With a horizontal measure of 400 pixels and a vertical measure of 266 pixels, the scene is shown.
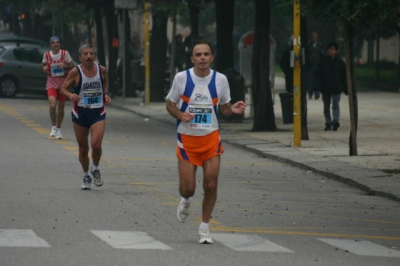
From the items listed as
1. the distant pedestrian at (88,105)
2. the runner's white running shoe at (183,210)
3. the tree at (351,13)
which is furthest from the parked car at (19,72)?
the runner's white running shoe at (183,210)

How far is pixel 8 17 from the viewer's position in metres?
80.2

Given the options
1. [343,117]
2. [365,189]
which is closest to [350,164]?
[365,189]

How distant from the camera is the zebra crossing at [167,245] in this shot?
10.9 metres

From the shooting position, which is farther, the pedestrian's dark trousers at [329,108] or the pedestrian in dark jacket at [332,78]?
the pedestrian in dark jacket at [332,78]

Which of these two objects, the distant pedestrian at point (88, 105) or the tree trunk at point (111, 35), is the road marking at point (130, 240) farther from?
the tree trunk at point (111, 35)

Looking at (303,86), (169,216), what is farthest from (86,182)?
(303,86)

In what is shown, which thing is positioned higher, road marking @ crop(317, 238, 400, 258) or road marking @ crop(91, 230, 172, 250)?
road marking @ crop(91, 230, 172, 250)

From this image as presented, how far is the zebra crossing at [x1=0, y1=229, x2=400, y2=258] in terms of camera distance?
10.9 m

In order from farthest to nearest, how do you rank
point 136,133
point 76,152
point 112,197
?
point 136,133, point 76,152, point 112,197

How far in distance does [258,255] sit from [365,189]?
20.4 feet

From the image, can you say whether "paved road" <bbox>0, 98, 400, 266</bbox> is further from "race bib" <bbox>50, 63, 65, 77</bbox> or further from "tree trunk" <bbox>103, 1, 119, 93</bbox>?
"tree trunk" <bbox>103, 1, 119, 93</bbox>

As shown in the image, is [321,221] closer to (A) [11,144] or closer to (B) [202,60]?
(B) [202,60]

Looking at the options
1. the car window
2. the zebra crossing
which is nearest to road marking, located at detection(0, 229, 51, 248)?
the zebra crossing

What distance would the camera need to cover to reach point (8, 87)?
39969 mm
